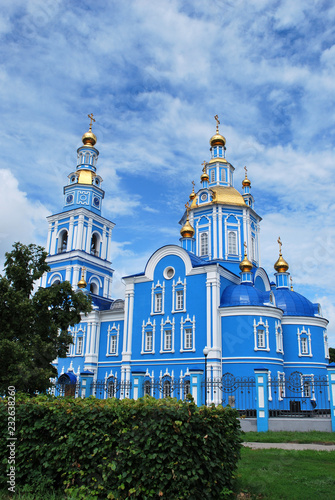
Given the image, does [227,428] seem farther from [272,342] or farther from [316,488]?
[272,342]

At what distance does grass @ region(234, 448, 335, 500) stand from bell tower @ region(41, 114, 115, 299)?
2316 centimetres

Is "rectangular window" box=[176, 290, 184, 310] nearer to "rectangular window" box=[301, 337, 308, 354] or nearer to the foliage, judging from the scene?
"rectangular window" box=[301, 337, 308, 354]

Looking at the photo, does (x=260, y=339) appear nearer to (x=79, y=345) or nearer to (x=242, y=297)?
(x=242, y=297)

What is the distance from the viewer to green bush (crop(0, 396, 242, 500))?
497 cm

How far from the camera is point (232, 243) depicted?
27.5 meters

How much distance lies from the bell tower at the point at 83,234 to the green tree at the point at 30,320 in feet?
51.9

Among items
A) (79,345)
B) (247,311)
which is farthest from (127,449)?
(79,345)

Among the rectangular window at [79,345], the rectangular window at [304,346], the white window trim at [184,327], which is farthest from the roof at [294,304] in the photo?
the rectangular window at [79,345]

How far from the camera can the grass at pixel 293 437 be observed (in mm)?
10422

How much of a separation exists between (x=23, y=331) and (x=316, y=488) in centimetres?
970

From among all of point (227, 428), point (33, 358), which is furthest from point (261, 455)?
point (33, 358)

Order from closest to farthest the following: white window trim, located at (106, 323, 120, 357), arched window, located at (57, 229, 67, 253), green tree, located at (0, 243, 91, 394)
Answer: green tree, located at (0, 243, 91, 394) < white window trim, located at (106, 323, 120, 357) < arched window, located at (57, 229, 67, 253)

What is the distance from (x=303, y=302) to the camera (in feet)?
82.2

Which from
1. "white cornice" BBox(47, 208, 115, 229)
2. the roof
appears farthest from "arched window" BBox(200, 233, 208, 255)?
"white cornice" BBox(47, 208, 115, 229)
